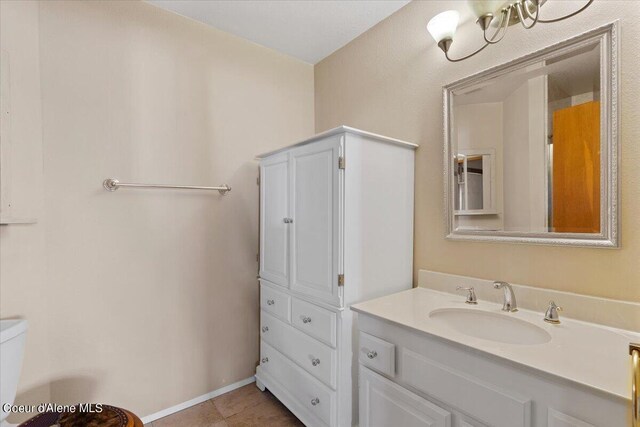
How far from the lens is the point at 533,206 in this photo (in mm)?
1290

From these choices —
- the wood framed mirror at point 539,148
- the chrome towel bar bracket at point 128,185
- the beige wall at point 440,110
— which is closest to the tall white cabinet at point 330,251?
the beige wall at point 440,110

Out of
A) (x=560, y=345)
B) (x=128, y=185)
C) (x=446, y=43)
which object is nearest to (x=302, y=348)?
(x=560, y=345)

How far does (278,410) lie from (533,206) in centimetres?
183

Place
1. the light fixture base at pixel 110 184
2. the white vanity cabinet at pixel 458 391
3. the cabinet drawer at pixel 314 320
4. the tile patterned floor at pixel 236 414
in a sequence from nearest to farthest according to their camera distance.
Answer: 1. the white vanity cabinet at pixel 458 391
2. the cabinet drawer at pixel 314 320
3. the light fixture base at pixel 110 184
4. the tile patterned floor at pixel 236 414

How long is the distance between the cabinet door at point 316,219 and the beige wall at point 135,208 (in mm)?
614

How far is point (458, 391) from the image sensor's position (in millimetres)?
977

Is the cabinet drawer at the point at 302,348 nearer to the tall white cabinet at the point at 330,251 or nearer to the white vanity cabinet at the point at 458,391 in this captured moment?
the tall white cabinet at the point at 330,251

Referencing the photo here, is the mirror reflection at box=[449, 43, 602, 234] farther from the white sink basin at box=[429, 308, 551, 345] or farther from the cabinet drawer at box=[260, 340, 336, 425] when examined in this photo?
the cabinet drawer at box=[260, 340, 336, 425]

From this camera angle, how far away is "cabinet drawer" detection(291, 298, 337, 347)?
4.91 ft

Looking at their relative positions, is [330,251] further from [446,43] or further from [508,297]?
[446,43]

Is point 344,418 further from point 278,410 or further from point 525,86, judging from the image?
point 525,86

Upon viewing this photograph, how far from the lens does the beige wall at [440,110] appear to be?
107 cm

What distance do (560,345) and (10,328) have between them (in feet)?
6.67

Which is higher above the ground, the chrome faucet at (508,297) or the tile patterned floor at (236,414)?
the chrome faucet at (508,297)
